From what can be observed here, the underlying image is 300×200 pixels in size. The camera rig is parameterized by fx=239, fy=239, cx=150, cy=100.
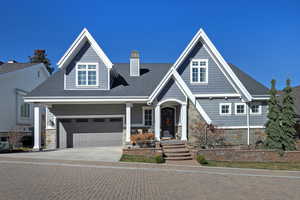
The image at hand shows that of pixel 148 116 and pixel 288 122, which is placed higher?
pixel 148 116

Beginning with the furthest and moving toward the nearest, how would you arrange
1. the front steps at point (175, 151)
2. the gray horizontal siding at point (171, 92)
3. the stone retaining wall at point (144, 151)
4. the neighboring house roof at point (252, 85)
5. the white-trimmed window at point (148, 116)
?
1. the neighboring house roof at point (252, 85)
2. the white-trimmed window at point (148, 116)
3. the gray horizontal siding at point (171, 92)
4. the stone retaining wall at point (144, 151)
5. the front steps at point (175, 151)

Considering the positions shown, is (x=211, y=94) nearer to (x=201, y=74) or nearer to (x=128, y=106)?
(x=201, y=74)

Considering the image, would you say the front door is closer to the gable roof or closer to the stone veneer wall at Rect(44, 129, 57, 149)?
the gable roof

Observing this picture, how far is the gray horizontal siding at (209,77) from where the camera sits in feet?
60.7

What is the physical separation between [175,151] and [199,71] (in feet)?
23.1

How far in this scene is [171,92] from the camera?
55.2ft

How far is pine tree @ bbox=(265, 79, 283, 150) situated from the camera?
50.2 feet

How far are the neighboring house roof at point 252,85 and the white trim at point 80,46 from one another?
11.4 m

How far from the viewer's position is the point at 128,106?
57.2ft

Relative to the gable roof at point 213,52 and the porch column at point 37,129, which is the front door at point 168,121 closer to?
the gable roof at point 213,52

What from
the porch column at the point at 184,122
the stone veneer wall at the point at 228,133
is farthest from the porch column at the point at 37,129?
the stone veneer wall at the point at 228,133

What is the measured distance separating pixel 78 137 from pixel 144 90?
251 inches

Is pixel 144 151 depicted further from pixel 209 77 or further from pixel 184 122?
pixel 209 77

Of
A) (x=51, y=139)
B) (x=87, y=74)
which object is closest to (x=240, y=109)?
(x=87, y=74)
